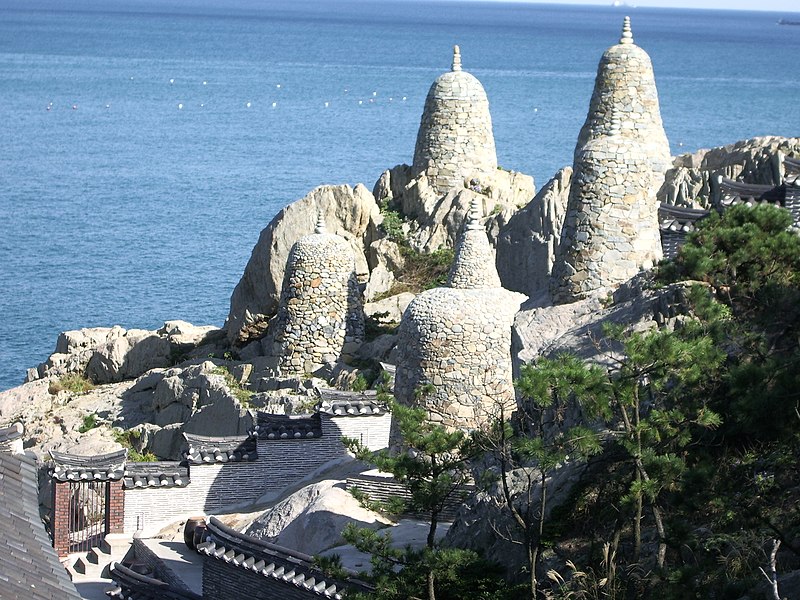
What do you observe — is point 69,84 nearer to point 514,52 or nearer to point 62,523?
point 514,52

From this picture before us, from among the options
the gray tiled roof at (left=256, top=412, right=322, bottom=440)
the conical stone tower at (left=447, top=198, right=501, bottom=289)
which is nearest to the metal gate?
the gray tiled roof at (left=256, top=412, right=322, bottom=440)

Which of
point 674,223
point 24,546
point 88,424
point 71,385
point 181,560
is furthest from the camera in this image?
point 71,385

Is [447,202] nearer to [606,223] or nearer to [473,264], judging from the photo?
[473,264]

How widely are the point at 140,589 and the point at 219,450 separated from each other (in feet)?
16.8

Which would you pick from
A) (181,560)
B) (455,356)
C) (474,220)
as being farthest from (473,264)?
Result: (181,560)

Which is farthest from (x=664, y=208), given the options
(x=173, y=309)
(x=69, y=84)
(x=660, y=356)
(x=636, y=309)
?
(x=69, y=84)

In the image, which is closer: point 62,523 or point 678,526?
point 678,526

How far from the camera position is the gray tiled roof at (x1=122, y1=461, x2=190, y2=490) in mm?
25906

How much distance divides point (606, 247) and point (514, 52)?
5502 inches

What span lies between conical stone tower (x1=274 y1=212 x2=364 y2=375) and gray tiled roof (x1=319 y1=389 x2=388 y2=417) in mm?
3324

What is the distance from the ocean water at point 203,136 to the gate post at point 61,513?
58.6 feet

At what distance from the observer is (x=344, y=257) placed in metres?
29.6

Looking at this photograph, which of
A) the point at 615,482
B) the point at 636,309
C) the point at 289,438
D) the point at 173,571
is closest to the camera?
the point at 615,482

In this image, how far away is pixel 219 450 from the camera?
26391mm
